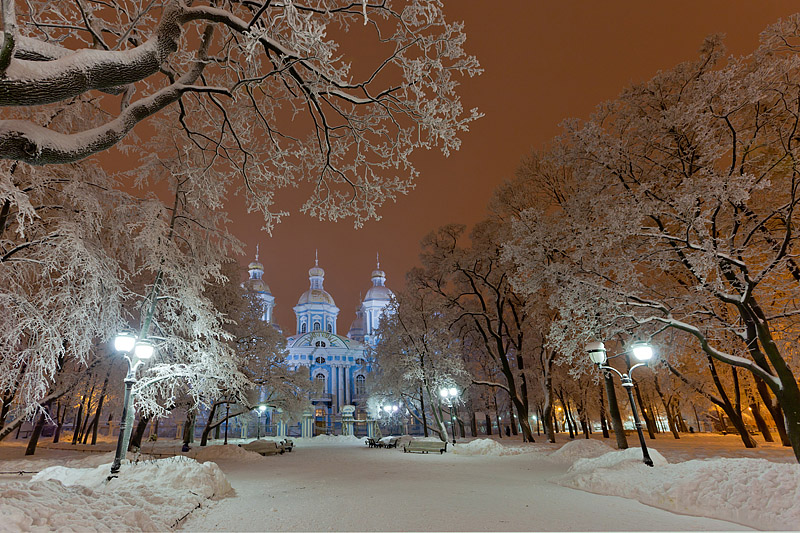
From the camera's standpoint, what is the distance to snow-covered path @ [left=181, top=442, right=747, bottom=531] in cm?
602

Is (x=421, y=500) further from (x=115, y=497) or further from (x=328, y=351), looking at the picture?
(x=328, y=351)

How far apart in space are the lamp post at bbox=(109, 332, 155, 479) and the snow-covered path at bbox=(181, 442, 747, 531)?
8.70 ft

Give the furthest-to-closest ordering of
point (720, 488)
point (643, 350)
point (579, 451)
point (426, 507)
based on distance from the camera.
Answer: point (579, 451)
point (643, 350)
point (426, 507)
point (720, 488)

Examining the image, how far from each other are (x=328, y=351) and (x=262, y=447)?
43149mm

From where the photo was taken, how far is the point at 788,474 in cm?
636

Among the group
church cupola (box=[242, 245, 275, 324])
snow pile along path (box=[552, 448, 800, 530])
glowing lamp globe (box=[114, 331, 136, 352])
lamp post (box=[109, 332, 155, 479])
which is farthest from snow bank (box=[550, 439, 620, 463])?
church cupola (box=[242, 245, 275, 324])

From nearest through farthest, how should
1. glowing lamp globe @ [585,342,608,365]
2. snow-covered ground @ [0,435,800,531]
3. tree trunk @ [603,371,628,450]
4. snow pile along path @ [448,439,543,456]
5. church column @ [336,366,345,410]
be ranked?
snow-covered ground @ [0,435,800,531] < glowing lamp globe @ [585,342,608,365] < tree trunk @ [603,371,628,450] < snow pile along path @ [448,439,543,456] < church column @ [336,366,345,410]

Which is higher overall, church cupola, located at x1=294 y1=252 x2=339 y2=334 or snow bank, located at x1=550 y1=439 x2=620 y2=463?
church cupola, located at x1=294 y1=252 x2=339 y2=334

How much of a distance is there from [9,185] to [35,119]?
3185mm

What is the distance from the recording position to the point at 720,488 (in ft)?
22.2

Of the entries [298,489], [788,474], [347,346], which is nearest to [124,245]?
[298,489]

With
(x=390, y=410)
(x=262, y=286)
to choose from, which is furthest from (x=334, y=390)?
(x=390, y=410)

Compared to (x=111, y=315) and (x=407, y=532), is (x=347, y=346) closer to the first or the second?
(x=111, y=315)

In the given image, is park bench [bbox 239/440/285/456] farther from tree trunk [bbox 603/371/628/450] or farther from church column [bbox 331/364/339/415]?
church column [bbox 331/364/339/415]
